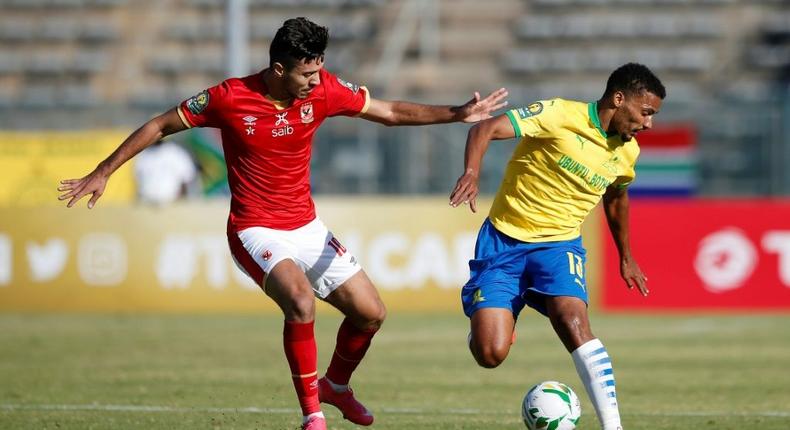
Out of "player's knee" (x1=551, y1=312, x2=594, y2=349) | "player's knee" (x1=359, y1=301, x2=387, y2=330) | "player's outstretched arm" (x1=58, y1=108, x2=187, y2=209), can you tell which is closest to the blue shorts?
"player's knee" (x1=551, y1=312, x2=594, y2=349)

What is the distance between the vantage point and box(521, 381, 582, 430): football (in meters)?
7.38

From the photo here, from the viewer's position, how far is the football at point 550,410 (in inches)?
291

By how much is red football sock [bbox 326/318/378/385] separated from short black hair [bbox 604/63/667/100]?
7.03ft

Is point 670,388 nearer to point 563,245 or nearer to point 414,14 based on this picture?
point 563,245

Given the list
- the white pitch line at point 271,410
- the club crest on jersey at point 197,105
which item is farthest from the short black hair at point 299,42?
the white pitch line at point 271,410

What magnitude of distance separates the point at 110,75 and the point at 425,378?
1842cm

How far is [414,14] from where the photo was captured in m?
27.6

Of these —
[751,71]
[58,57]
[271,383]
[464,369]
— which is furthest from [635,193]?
[58,57]

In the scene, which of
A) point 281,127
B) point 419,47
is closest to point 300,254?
point 281,127

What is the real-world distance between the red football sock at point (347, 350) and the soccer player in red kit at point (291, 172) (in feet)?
0.11

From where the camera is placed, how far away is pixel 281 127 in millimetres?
7867

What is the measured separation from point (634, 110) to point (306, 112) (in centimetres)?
189

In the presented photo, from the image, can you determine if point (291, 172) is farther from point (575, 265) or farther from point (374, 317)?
point (575, 265)

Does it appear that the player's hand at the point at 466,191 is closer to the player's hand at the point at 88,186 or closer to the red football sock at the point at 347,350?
the red football sock at the point at 347,350
